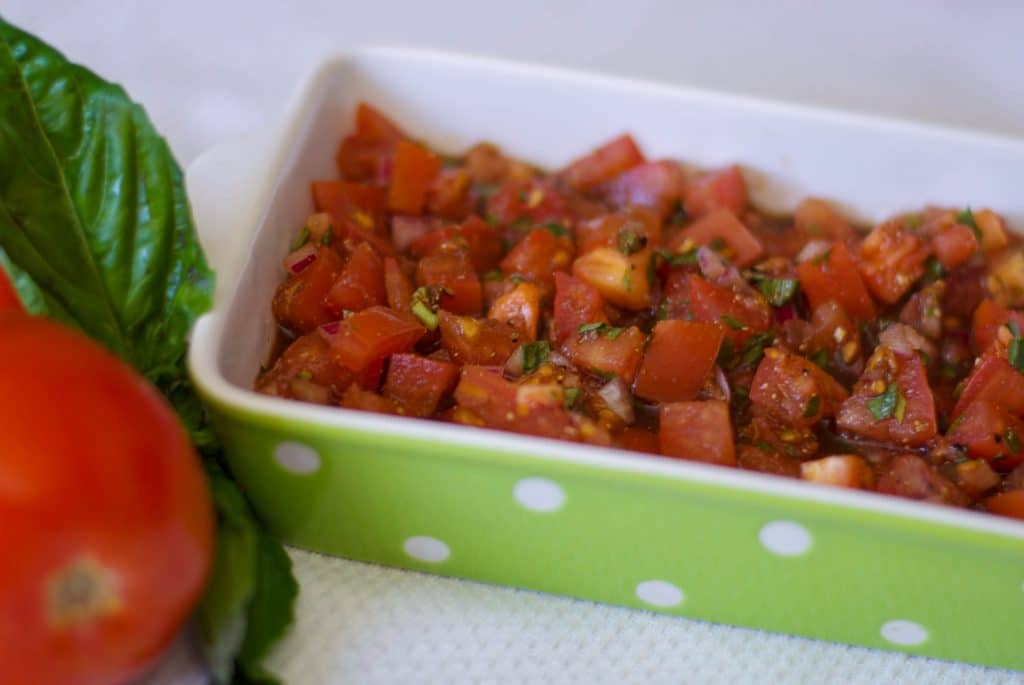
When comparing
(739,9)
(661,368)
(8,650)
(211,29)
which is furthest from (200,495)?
(739,9)

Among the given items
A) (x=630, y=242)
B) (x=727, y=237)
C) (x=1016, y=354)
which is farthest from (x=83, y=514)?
(x=1016, y=354)

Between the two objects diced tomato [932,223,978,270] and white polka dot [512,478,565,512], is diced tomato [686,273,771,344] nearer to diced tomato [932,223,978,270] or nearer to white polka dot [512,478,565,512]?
diced tomato [932,223,978,270]

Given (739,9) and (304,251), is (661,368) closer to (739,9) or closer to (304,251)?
(304,251)

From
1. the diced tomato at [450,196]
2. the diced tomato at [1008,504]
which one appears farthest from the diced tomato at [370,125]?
the diced tomato at [1008,504]

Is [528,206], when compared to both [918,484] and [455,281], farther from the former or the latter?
[918,484]

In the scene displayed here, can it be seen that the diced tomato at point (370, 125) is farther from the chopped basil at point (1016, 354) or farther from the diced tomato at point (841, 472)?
the chopped basil at point (1016, 354)

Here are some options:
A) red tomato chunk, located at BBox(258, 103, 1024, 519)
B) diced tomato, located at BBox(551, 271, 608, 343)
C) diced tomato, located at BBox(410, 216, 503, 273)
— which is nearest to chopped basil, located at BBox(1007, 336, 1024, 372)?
red tomato chunk, located at BBox(258, 103, 1024, 519)

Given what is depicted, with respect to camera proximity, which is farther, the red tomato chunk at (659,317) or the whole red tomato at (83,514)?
the red tomato chunk at (659,317)
